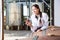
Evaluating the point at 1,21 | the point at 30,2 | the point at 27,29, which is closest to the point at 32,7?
the point at 30,2

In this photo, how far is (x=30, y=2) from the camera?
5.87 feet

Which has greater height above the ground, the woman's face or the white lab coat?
the woman's face

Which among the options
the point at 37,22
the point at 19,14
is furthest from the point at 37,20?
the point at 19,14

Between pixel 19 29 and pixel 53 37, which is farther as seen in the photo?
pixel 19 29

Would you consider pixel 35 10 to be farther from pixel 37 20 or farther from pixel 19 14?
pixel 19 14

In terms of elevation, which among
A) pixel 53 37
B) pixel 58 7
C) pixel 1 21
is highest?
pixel 58 7

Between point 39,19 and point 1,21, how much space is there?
0.42 m

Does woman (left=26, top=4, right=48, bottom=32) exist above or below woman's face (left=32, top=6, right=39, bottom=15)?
below

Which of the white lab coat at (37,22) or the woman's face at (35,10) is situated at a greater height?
the woman's face at (35,10)

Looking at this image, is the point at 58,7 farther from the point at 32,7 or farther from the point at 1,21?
the point at 1,21

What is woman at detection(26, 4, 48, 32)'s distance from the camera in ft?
5.50

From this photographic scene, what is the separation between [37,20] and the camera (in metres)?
1.69

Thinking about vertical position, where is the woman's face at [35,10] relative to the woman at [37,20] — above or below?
above

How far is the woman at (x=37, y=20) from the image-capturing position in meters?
1.68
